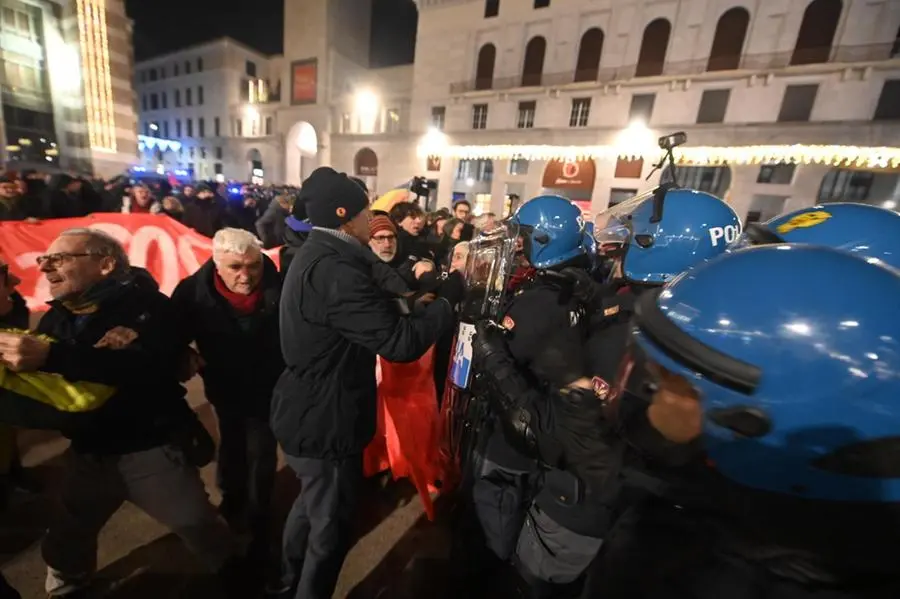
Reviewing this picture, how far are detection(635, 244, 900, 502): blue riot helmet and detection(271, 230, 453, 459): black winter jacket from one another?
119 cm

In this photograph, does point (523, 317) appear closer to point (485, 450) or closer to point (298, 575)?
point (485, 450)

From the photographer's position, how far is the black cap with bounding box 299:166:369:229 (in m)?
1.91

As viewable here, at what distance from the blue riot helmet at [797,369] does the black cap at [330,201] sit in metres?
1.53

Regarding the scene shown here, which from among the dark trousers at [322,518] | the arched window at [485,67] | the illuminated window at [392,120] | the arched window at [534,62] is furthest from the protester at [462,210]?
the illuminated window at [392,120]

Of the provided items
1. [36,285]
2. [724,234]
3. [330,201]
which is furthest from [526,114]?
[330,201]

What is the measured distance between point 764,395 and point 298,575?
238cm

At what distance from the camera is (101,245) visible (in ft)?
6.04

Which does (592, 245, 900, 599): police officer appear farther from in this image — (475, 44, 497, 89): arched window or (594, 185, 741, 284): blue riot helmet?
(475, 44, 497, 89): arched window

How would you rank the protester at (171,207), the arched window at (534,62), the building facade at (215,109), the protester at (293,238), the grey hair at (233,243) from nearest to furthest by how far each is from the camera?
the grey hair at (233,243) < the protester at (293,238) < the protester at (171,207) < the arched window at (534,62) < the building facade at (215,109)

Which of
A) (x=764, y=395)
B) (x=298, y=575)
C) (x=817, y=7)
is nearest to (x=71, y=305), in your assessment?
(x=298, y=575)

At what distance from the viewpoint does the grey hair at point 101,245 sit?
1.80 meters

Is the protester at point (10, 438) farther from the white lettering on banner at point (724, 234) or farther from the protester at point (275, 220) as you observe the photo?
the protester at point (275, 220)

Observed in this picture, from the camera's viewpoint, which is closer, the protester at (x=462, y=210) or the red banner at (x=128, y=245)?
the red banner at (x=128, y=245)

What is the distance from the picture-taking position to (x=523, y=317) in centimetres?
192
